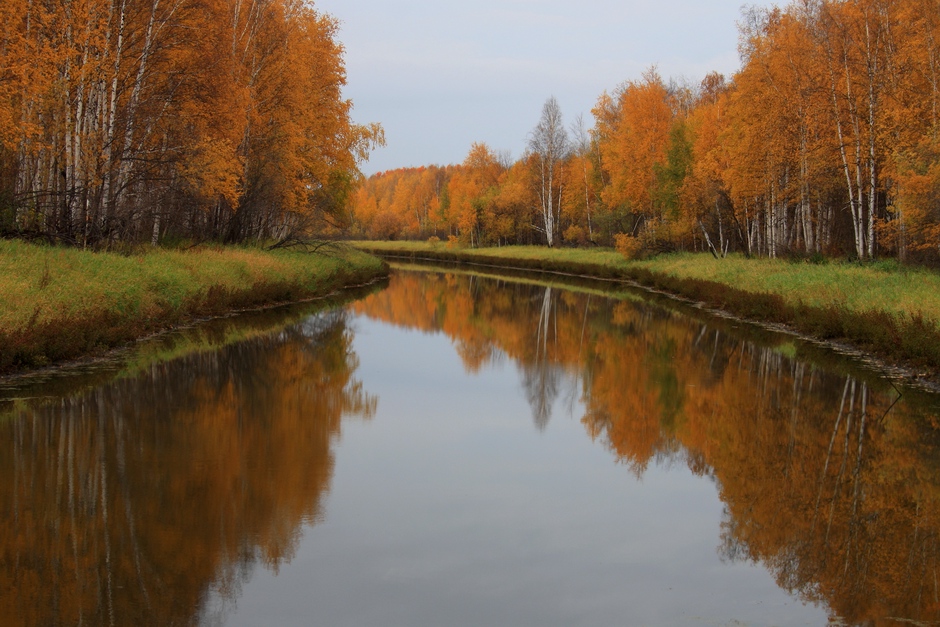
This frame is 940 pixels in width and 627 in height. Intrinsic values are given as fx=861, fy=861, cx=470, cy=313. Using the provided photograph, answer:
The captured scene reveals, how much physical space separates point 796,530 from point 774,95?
29.7 meters

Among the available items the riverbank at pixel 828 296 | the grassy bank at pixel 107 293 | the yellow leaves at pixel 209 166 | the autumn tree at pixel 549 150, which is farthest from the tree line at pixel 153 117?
the autumn tree at pixel 549 150

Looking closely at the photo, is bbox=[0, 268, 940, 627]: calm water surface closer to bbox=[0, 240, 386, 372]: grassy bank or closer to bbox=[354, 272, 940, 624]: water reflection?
bbox=[354, 272, 940, 624]: water reflection

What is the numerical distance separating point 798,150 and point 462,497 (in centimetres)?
2942

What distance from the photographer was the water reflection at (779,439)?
19.4 feet

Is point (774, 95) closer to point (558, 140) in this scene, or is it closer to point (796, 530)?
point (796, 530)

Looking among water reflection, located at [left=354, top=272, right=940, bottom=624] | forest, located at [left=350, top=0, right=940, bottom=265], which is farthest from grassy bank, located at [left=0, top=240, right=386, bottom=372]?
forest, located at [left=350, top=0, right=940, bottom=265]

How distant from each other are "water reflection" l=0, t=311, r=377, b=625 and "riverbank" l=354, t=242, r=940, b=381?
937cm

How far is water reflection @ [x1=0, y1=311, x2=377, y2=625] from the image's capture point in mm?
5043

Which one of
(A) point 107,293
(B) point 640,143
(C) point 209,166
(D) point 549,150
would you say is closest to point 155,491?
(A) point 107,293

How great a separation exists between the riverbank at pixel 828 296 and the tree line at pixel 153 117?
15.1 metres

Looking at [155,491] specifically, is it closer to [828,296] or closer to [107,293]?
[107,293]

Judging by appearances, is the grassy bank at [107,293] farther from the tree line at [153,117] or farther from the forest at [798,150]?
the forest at [798,150]

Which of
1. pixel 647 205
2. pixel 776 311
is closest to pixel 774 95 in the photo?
pixel 776 311

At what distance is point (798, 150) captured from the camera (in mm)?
32938
